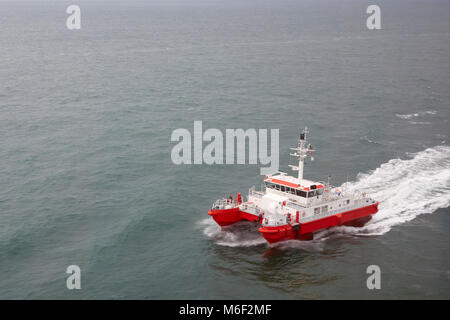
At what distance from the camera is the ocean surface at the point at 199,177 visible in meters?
42.9

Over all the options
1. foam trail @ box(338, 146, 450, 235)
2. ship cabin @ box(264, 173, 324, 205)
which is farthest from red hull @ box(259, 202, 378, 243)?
ship cabin @ box(264, 173, 324, 205)

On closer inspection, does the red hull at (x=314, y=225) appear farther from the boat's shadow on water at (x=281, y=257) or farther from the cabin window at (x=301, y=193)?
the cabin window at (x=301, y=193)

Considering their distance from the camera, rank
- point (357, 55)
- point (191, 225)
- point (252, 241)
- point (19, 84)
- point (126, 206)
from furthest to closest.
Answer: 1. point (357, 55)
2. point (19, 84)
3. point (126, 206)
4. point (191, 225)
5. point (252, 241)

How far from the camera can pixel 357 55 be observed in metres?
157

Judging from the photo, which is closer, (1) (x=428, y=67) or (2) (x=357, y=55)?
(1) (x=428, y=67)

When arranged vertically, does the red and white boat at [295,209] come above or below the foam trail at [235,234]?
above

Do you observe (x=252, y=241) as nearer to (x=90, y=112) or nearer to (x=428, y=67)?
(x=90, y=112)

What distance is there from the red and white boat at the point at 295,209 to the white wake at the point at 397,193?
1321mm

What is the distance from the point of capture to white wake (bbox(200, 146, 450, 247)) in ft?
166

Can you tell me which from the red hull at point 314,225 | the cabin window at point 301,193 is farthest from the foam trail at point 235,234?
the cabin window at point 301,193

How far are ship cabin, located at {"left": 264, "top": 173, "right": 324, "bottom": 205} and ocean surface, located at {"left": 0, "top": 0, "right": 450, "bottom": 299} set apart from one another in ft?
14.1

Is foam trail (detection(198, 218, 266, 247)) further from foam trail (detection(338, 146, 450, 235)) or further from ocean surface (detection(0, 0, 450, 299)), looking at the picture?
foam trail (detection(338, 146, 450, 235))
